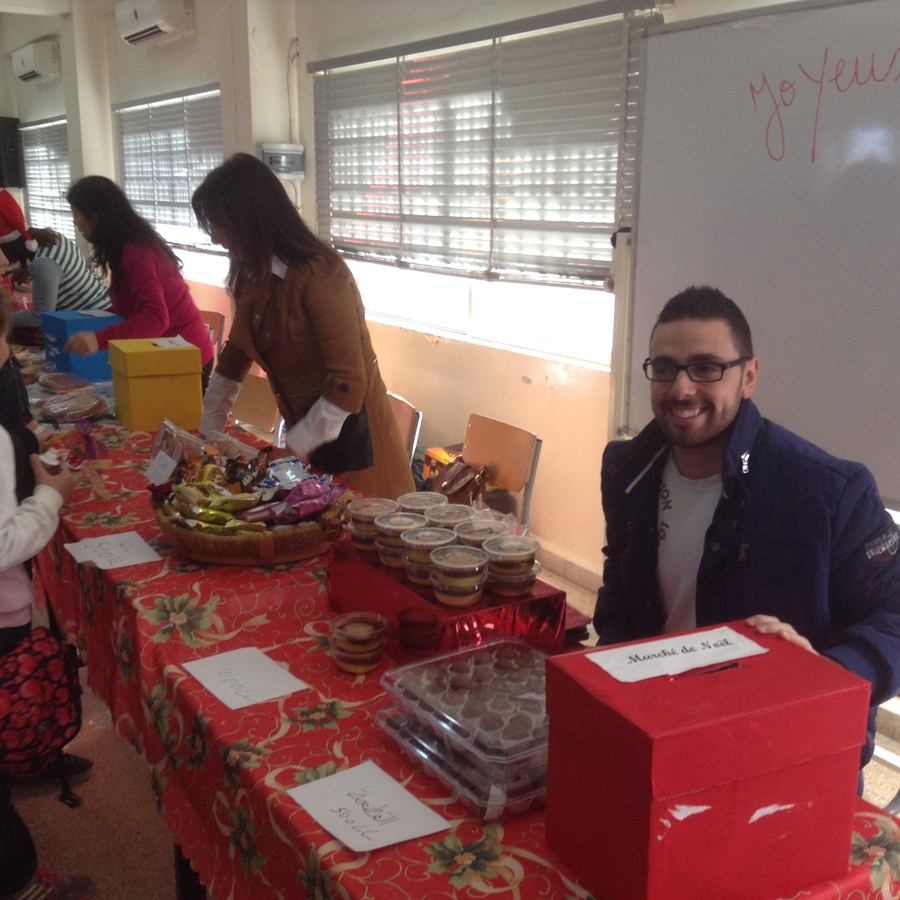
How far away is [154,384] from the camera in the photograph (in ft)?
9.08

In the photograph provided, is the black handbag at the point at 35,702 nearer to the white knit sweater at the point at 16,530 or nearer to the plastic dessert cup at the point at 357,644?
the white knit sweater at the point at 16,530

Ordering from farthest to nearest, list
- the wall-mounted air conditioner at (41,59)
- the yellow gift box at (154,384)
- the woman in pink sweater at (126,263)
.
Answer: the wall-mounted air conditioner at (41,59)
the woman in pink sweater at (126,263)
the yellow gift box at (154,384)

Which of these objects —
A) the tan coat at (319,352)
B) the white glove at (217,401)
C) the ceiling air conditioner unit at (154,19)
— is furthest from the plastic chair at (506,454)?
the ceiling air conditioner unit at (154,19)

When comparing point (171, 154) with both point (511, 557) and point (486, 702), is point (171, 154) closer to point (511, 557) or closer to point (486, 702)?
point (511, 557)

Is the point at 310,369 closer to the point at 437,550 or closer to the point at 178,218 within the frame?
the point at 437,550

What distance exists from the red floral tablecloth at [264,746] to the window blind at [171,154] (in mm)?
4340

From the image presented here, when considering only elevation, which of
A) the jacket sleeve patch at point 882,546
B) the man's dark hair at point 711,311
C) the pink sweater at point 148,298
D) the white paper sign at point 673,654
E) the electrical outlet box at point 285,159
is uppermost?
the electrical outlet box at point 285,159

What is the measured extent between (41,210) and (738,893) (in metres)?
9.89

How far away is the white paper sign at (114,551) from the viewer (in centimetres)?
175

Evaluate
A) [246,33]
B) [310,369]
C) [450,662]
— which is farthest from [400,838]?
[246,33]

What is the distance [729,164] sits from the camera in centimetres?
237

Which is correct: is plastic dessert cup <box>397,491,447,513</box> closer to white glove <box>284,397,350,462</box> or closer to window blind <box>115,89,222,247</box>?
white glove <box>284,397,350,462</box>

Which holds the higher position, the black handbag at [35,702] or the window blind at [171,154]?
the window blind at [171,154]

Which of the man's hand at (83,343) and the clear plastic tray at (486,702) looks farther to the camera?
the man's hand at (83,343)
